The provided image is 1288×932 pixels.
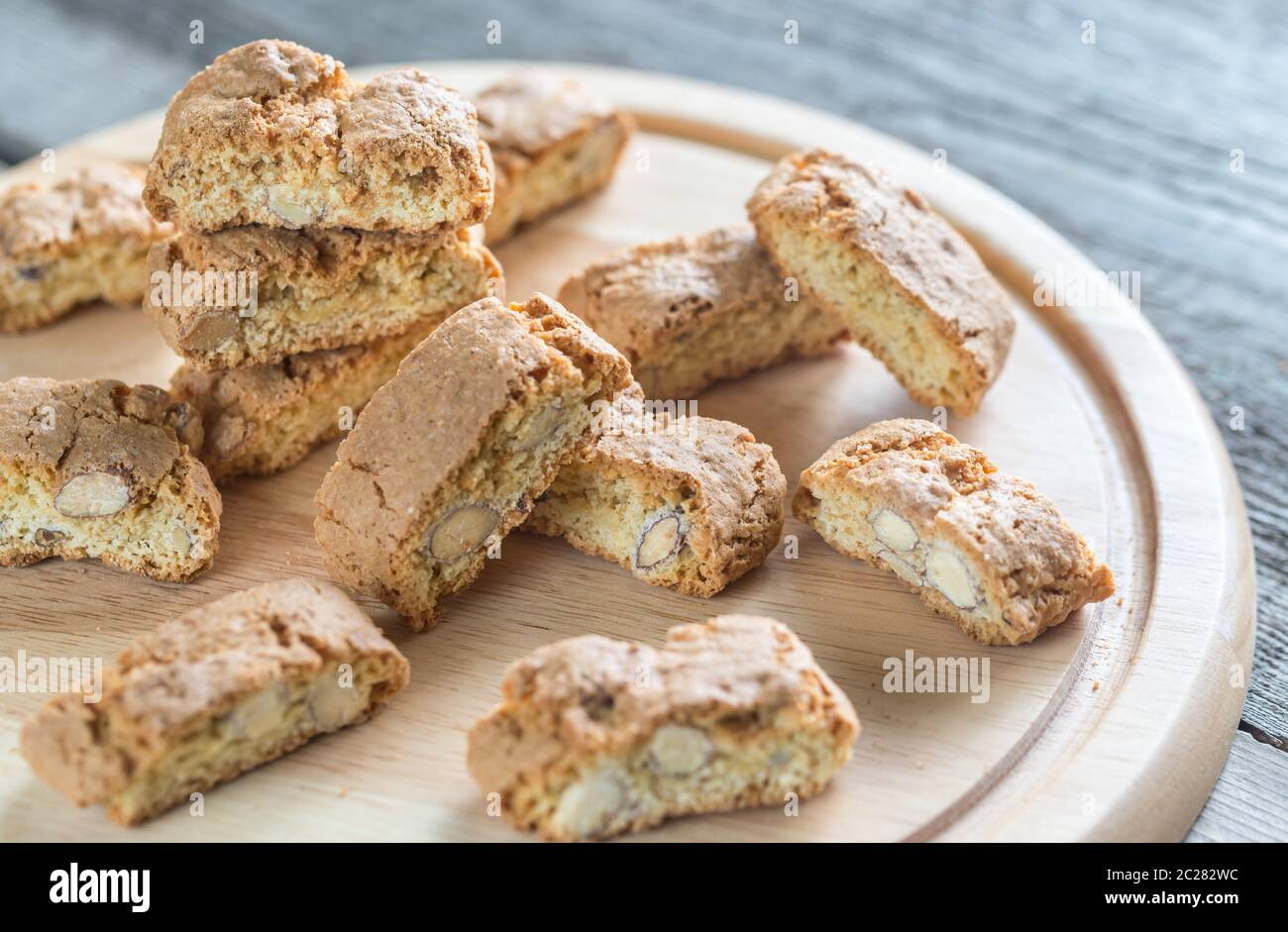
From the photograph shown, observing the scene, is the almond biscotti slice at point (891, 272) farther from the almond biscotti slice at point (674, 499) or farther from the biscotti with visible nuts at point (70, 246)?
the biscotti with visible nuts at point (70, 246)

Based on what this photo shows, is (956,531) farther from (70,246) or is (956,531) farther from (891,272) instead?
(70,246)

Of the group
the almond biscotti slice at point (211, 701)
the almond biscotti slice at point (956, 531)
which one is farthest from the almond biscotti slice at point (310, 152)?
the almond biscotti slice at point (956, 531)

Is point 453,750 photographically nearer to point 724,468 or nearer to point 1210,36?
point 724,468

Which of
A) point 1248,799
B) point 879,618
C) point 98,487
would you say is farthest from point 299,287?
point 1248,799

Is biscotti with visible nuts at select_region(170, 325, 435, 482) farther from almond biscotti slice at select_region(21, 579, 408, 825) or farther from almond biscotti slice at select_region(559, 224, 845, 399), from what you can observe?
almond biscotti slice at select_region(21, 579, 408, 825)

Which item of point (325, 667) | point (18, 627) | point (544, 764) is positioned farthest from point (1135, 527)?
point (18, 627)

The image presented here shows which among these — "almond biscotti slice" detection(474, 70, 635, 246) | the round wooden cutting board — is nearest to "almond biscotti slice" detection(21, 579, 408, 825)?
the round wooden cutting board
